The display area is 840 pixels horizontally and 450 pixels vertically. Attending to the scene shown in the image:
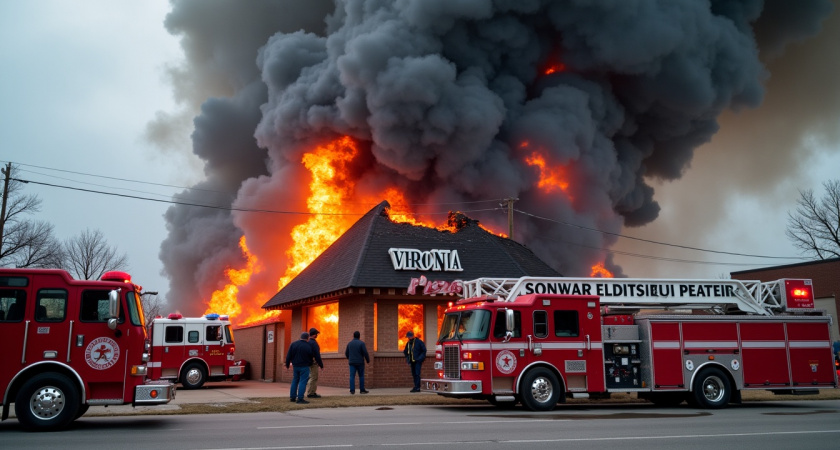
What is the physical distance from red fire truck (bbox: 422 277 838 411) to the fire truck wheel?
1022 centimetres

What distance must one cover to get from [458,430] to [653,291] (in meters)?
6.91

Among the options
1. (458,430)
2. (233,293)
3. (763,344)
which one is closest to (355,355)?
(458,430)

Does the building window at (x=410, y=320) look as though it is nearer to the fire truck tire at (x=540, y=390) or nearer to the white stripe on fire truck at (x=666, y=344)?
the fire truck tire at (x=540, y=390)

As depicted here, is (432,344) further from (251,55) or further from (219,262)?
(251,55)

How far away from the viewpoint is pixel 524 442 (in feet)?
26.7

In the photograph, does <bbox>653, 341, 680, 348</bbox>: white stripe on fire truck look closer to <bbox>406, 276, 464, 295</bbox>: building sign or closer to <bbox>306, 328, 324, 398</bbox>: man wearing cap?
<bbox>406, 276, 464, 295</bbox>: building sign

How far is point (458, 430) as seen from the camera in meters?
9.44

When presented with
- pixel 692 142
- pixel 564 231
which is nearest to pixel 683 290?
pixel 564 231

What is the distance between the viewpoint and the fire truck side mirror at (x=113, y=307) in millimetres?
9922

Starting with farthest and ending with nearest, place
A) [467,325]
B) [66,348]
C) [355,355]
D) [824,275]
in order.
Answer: [824,275], [355,355], [467,325], [66,348]

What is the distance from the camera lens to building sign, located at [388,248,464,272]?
2027 cm

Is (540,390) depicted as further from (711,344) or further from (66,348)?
(66,348)

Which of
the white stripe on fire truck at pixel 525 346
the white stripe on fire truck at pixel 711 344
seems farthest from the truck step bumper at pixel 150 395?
the white stripe on fire truck at pixel 711 344

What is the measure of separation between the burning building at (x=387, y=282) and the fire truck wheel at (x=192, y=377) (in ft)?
10.3
